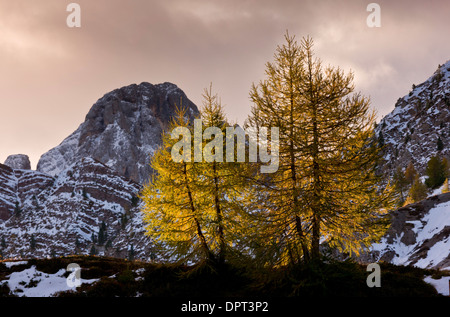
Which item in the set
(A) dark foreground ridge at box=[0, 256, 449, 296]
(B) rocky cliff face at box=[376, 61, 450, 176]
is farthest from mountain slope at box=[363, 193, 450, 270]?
(B) rocky cliff face at box=[376, 61, 450, 176]

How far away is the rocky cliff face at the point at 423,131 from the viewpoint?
14551 centimetres

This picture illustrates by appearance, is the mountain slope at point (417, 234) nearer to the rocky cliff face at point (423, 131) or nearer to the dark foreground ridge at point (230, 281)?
the dark foreground ridge at point (230, 281)

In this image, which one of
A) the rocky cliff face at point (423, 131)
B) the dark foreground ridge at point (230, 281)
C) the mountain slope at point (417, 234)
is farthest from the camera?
the rocky cliff face at point (423, 131)

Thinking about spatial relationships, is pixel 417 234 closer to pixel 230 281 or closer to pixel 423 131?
pixel 230 281

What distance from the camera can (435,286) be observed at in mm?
11602

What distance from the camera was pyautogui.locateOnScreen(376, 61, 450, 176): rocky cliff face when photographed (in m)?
146

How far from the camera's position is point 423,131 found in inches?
6417

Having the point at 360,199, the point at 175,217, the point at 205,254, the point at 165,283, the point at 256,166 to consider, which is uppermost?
the point at 256,166

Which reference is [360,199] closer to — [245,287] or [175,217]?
[245,287]

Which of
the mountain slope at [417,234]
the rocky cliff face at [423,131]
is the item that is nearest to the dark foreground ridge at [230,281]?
the mountain slope at [417,234]

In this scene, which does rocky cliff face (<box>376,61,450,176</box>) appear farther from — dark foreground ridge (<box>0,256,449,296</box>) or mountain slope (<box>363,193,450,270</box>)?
dark foreground ridge (<box>0,256,449,296</box>)
